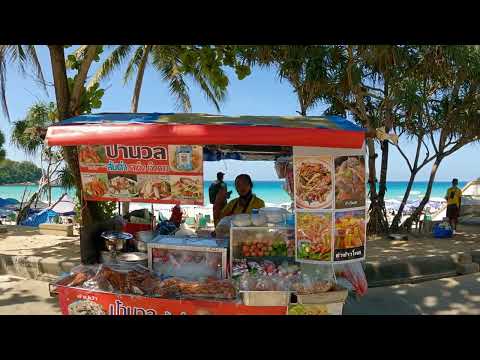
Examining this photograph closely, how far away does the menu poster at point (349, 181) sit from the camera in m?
3.45

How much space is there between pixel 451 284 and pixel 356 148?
142 inches

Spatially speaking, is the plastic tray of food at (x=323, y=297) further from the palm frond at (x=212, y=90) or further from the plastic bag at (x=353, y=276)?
the palm frond at (x=212, y=90)

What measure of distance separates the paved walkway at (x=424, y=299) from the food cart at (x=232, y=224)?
145 cm

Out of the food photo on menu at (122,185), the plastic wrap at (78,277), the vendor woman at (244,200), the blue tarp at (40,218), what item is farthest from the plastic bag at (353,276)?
the blue tarp at (40,218)

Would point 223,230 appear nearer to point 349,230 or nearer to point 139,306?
point 139,306

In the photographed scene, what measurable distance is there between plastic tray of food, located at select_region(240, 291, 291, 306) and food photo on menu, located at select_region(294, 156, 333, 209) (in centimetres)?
80

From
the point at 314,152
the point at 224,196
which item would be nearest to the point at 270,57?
the point at 224,196

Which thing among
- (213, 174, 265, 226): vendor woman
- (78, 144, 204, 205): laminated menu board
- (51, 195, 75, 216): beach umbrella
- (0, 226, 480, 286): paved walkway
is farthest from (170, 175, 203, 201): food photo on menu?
(51, 195, 75, 216): beach umbrella

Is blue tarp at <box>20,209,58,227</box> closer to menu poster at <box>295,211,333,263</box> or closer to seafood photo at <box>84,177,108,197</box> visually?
seafood photo at <box>84,177,108,197</box>

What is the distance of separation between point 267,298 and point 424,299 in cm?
286

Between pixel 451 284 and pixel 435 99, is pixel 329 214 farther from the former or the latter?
pixel 435 99

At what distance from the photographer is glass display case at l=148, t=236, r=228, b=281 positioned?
3.73 metres

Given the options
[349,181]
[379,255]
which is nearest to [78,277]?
[349,181]

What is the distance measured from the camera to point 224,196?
21.3ft
